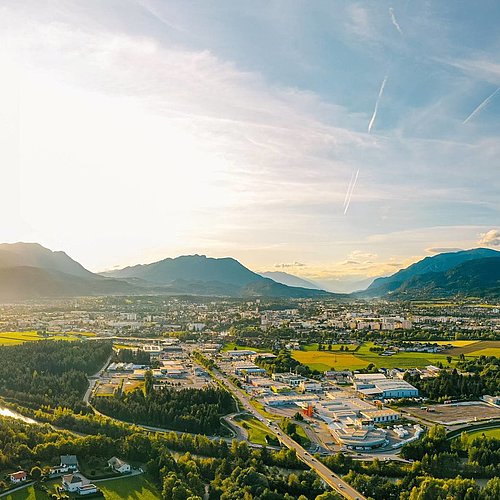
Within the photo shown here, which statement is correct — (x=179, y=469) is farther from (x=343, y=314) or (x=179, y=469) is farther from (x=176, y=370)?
(x=343, y=314)

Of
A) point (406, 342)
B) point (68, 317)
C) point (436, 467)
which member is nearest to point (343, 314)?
point (406, 342)

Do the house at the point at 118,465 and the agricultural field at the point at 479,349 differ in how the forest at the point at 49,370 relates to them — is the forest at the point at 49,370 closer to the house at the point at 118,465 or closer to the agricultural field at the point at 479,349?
the house at the point at 118,465

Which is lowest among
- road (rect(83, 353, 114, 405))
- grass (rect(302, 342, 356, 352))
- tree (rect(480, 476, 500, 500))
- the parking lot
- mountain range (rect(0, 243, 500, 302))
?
road (rect(83, 353, 114, 405))

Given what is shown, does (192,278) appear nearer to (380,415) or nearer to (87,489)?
(380,415)

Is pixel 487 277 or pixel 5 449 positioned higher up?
pixel 487 277

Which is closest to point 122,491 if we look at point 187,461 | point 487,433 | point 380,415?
point 187,461

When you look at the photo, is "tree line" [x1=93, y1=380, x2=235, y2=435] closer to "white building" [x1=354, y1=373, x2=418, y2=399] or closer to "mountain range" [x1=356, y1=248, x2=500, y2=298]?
"white building" [x1=354, y1=373, x2=418, y2=399]

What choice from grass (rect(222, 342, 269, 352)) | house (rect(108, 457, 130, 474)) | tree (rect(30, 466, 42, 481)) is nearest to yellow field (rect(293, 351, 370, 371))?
grass (rect(222, 342, 269, 352))

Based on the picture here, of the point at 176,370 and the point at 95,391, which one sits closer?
the point at 95,391
